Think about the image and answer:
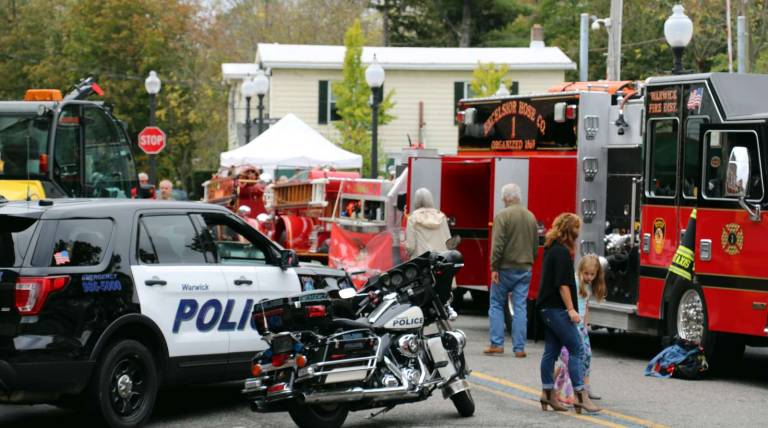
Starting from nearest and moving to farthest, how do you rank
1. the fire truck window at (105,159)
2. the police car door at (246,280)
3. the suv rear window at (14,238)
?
the suv rear window at (14,238) < the police car door at (246,280) < the fire truck window at (105,159)

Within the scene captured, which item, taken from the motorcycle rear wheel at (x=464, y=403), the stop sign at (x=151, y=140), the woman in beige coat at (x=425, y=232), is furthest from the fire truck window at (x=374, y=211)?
the stop sign at (x=151, y=140)

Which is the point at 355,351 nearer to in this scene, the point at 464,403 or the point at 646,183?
the point at 464,403

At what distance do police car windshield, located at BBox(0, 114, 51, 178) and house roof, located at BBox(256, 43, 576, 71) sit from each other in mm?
26320

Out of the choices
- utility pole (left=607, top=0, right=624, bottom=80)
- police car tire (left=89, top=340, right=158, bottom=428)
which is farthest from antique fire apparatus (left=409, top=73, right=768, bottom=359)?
utility pole (left=607, top=0, right=624, bottom=80)

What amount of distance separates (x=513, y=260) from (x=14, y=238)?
669cm

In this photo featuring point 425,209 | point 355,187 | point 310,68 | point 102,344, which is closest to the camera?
point 102,344

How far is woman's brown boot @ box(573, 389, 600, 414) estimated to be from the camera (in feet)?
36.8

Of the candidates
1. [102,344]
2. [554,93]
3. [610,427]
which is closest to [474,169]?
[554,93]

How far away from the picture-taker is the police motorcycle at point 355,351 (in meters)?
Result: 9.73

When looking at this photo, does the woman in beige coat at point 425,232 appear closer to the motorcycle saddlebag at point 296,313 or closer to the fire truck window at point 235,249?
the fire truck window at point 235,249

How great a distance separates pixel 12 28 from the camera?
240ft

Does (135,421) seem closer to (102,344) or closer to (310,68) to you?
(102,344)

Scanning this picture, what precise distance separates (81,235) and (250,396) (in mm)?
Result: 1726

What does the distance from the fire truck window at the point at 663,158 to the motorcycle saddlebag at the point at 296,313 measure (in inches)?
231
